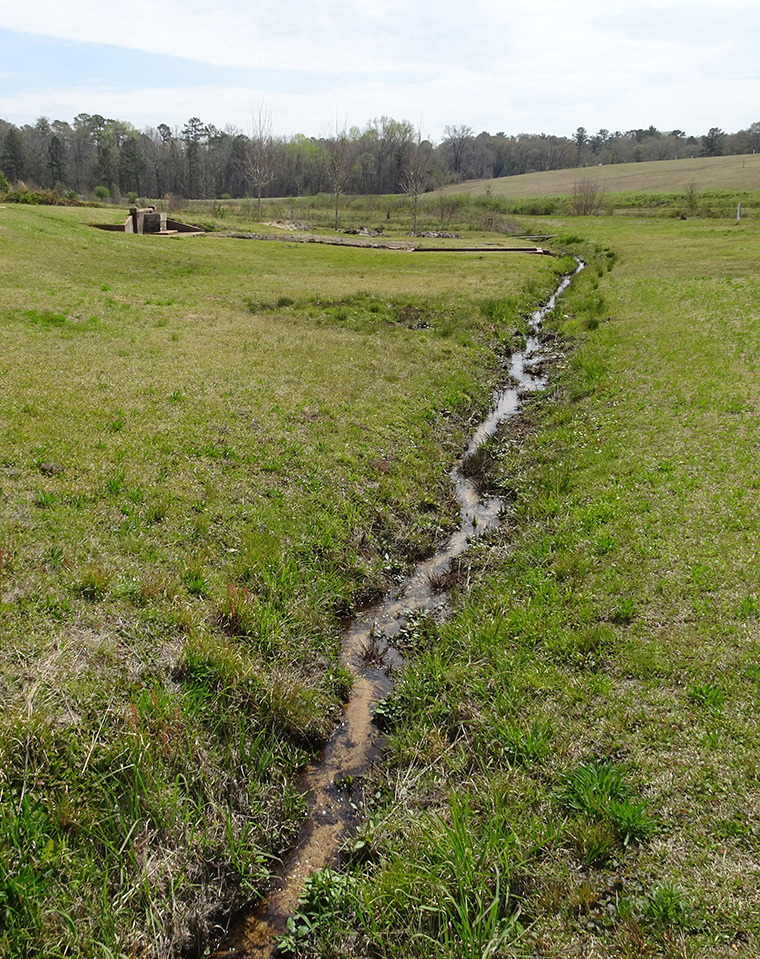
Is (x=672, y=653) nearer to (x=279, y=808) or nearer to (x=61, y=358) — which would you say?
(x=279, y=808)

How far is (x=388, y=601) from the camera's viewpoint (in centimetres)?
848

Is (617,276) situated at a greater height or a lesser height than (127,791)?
greater

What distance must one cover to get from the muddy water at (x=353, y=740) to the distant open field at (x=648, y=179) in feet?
270

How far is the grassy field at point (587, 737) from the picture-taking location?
403cm

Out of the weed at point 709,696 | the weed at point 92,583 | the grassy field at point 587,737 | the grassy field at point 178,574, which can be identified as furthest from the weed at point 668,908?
the weed at point 92,583

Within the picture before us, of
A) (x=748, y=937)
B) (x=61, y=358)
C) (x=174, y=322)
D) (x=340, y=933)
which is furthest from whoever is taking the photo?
(x=174, y=322)

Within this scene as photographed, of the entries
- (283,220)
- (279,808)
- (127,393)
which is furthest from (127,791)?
(283,220)

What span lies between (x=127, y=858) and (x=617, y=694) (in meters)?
4.23

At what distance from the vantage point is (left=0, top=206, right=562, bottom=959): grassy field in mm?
4410

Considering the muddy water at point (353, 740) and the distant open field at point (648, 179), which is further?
the distant open field at point (648, 179)

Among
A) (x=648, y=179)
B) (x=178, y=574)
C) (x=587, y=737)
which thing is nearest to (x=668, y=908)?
(x=587, y=737)

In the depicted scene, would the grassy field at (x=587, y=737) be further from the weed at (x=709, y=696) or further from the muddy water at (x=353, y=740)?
the muddy water at (x=353, y=740)

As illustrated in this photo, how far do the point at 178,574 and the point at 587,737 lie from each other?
15.2 feet

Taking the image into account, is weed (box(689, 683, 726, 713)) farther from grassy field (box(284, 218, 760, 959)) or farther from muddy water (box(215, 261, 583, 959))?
muddy water (box(215, 261, 583, 959))
